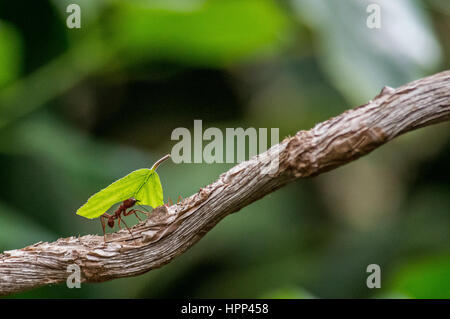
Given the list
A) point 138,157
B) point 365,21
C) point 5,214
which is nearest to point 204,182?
point 138,157

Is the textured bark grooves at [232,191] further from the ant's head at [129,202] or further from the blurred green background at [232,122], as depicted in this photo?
the blurred green background at [232,122]

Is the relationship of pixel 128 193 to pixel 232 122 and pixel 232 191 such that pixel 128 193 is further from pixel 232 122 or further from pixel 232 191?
pixel 232 122

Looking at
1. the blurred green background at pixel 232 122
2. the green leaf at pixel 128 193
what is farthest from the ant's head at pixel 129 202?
the blurred green background at pixel 232 122

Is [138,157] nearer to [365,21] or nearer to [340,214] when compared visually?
[365,21]

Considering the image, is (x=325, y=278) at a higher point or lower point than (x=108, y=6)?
lower

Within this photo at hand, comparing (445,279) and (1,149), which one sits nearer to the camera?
(445,279)

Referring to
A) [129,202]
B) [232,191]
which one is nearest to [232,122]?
[129,202]

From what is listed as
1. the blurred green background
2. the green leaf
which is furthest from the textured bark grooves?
the blurred green background
